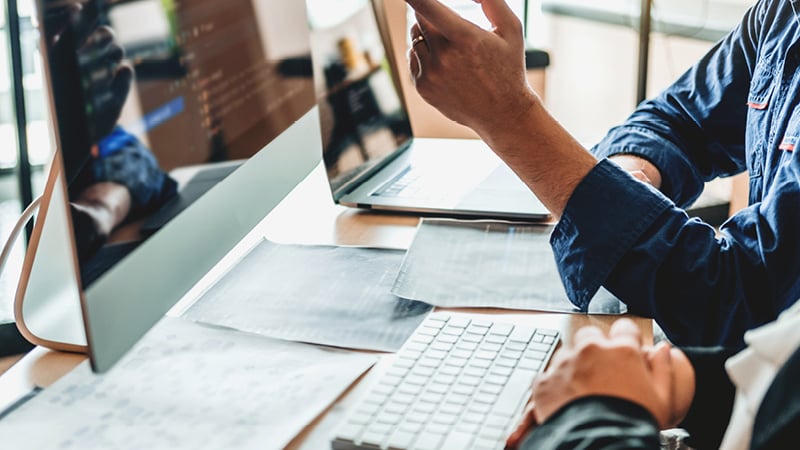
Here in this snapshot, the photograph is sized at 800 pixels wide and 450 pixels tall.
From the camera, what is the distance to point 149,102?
27.4 inches

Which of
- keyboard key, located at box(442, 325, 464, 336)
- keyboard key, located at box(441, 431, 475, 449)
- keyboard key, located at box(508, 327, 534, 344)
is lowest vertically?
keyboard key, located at box(508, 327, 534, 344)

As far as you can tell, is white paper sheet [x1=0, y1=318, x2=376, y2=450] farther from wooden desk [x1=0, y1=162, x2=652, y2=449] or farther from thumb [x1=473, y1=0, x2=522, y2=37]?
thumb [x1=473, y1=0, x2=522, y2=37]

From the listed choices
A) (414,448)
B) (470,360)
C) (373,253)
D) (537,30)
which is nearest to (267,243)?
(373,253)

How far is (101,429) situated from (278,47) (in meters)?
0.46

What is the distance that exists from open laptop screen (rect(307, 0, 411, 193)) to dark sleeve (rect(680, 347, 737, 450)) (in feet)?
1.97

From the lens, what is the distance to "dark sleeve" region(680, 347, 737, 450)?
2.46ft

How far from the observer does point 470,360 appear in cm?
76

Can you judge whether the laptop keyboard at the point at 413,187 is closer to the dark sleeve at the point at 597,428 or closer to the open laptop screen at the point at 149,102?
the open laptop screen at the point at 149,102

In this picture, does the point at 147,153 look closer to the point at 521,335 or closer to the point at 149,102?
the point at 149,102

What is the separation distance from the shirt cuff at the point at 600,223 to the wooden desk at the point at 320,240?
4 centimetres

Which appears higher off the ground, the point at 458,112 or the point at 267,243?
the point at 458,112

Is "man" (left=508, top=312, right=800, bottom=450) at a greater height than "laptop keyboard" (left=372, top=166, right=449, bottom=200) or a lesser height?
greater

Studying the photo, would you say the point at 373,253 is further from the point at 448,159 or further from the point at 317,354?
the point at 448,159

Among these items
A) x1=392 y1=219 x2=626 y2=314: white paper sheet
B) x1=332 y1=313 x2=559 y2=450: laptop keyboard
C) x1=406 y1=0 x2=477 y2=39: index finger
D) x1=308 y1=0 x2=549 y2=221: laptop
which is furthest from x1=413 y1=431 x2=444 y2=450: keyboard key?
x1=308 y1=0 x2=549 y2=221: laptop
